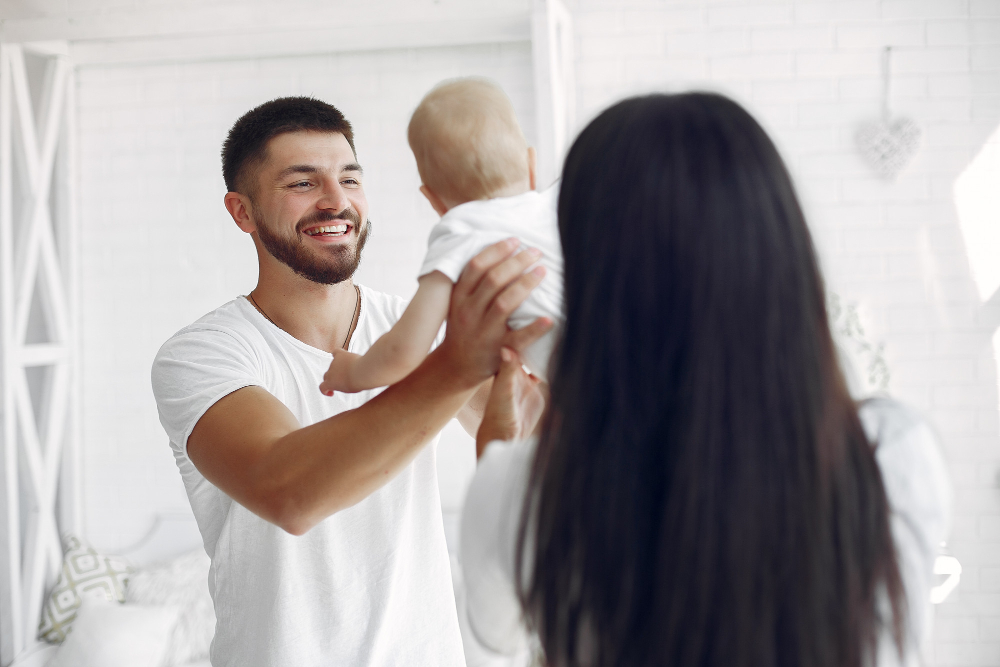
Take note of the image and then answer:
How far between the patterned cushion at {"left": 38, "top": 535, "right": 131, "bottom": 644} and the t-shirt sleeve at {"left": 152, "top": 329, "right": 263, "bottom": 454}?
6.96 feet

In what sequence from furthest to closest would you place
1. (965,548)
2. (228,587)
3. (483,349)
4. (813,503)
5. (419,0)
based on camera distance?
(965,548) → (419,0) → (228,587) → (483,349) → (813,503)

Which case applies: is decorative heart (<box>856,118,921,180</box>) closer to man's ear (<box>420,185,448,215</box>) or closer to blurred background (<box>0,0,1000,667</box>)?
blurred background (<box>0,0,1000,667</box>)

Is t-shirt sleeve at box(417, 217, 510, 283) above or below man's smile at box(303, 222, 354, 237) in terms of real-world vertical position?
below

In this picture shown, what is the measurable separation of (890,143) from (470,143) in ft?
8.00

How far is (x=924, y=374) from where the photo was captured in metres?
2.97

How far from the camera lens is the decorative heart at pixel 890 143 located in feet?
9.43

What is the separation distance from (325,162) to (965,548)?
9.21 feet

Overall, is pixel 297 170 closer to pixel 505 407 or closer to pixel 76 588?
pixel 505 407

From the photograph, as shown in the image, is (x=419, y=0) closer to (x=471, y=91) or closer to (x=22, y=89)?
(x=22, y=89)

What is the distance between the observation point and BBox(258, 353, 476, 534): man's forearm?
104 centimetres

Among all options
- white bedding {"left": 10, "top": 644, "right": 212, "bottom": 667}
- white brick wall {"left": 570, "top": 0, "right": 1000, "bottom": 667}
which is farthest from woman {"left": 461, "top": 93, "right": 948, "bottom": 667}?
white bedding {"left": 10, "top": 644, "right": 212, "bottom": 667}

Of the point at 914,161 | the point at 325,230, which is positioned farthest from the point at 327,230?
the point at 914,161

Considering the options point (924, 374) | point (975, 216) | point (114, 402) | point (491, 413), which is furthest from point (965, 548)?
point (114, 402)

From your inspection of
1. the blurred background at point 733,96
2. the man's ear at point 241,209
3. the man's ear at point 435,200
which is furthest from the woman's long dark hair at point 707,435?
the blurred background at point 733,96
